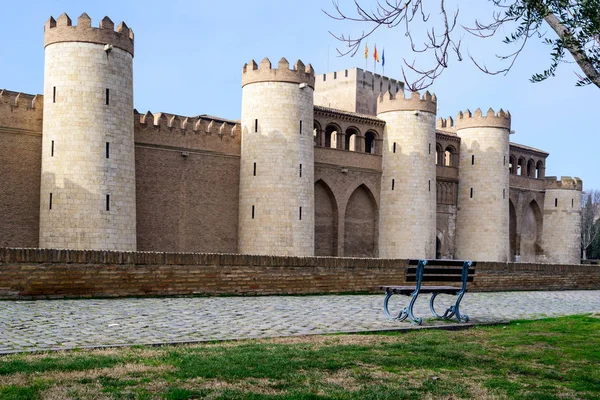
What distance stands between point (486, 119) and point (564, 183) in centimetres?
943

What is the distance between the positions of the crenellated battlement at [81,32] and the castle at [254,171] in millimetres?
37

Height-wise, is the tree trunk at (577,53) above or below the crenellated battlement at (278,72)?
below

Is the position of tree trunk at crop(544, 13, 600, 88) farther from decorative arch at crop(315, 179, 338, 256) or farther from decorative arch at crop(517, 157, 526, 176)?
decorative arch at crop(517, 157, 526, 176)

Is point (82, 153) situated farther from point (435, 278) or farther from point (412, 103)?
point (412, 103)

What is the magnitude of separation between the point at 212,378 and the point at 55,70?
18.4 meters

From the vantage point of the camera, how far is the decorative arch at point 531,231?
42.1 meters

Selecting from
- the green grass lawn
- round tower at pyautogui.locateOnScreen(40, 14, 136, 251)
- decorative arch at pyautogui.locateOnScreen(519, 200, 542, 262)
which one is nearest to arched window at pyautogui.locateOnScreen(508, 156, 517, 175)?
decorative arch at pyautogui.locateOnScreen(519, 200, 542, 262)

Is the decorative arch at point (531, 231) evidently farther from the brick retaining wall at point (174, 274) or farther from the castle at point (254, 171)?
the brick retaining wall at point (174, 274)

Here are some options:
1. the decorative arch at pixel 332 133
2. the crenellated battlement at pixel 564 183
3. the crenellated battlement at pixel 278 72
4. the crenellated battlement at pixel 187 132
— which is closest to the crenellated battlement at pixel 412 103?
the decorative arch at pixel 332 133

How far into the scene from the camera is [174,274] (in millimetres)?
12898

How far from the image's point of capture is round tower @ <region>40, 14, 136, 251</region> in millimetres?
21516

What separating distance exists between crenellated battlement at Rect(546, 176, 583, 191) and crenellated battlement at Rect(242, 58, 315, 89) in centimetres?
2143

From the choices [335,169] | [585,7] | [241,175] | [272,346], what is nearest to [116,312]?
[272,346]

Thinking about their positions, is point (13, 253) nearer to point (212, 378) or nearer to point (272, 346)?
point (272, 346)
